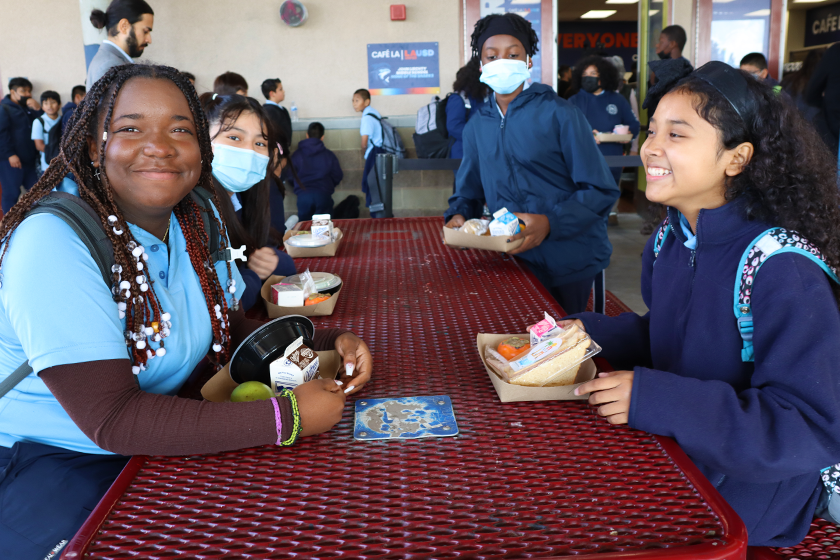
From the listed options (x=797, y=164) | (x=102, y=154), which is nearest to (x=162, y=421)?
(x=102, y=154)

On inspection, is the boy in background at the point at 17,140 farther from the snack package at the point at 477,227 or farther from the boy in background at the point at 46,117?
the snack package at the point at 477,227

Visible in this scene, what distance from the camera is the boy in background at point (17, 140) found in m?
6.81

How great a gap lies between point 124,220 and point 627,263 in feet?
16.0

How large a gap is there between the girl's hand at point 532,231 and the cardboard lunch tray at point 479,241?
2 centimetres

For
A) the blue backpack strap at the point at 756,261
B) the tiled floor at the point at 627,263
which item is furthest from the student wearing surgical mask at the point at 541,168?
the tiled floor at the point at 627,263

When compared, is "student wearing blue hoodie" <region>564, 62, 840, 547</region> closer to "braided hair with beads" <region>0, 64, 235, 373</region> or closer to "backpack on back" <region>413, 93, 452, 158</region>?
"braided hair with beads" <region>0, 64, 235, 373</region>

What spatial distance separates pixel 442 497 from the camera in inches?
33.3

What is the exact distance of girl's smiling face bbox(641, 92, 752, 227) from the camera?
1213mm

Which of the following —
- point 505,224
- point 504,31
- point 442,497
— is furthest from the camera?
point 504,31

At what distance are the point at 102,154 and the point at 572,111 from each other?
1.64 metres

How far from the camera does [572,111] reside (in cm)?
229

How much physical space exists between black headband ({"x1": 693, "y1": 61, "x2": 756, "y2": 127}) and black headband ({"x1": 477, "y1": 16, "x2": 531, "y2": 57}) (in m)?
1.37

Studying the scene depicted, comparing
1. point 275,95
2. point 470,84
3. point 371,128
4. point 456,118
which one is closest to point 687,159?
point 470,84

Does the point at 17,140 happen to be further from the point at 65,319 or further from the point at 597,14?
the point at 597,14
